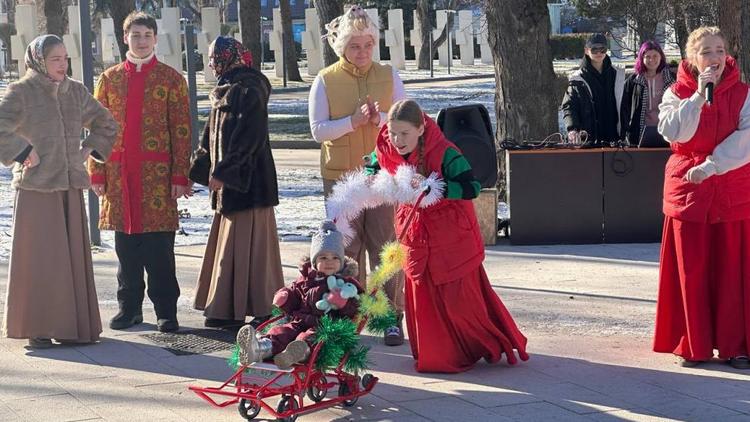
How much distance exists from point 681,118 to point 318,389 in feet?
7.68

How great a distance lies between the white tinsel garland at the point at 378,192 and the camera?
609cm

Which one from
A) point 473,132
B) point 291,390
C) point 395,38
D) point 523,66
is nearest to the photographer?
point 291,390

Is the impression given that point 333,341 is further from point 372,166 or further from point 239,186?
point 239,186

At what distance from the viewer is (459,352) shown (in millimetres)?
6410

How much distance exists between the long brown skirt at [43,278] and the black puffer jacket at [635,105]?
15.4 feet

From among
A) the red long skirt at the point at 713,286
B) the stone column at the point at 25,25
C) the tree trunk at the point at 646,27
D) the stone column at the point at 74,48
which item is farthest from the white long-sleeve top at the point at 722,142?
the stone column at the point at 25,25

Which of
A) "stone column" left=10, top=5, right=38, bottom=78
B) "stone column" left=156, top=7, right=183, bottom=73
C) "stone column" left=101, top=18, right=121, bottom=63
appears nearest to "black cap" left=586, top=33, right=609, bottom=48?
"stone column" left=156, top=7, right=183, bottom=73

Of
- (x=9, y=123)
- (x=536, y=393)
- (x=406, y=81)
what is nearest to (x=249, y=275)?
(x=9, y=123)

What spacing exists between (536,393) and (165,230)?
262 cm

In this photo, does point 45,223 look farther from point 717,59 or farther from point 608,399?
point 717,59

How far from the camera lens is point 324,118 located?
7.40 metres

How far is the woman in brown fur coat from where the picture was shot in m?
7.00

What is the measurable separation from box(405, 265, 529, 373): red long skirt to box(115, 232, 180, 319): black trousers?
1785mm

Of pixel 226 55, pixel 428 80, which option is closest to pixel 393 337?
pixel 226 55
